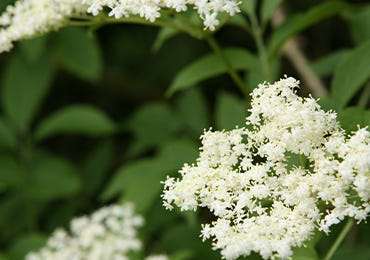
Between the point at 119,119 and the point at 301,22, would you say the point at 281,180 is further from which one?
the point at 119,119

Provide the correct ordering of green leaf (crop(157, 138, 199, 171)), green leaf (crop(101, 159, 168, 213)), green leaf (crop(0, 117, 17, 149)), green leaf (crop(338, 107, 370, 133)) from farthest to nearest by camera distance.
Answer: green leaf (crop(0, 117, 17, 149)) → green leaf (crop(157, 138, 199, 171)) → green leaf (crop(101, 159, 168, 213)) → green leaf (crop(338, 107, 370, 133))

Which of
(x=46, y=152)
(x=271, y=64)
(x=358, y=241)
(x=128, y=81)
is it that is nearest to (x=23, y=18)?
(x=271, y=64)

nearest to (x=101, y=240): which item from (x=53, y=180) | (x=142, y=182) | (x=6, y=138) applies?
(x=142, y=182)

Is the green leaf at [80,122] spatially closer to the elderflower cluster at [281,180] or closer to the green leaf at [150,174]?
the green leaf at [150,174]

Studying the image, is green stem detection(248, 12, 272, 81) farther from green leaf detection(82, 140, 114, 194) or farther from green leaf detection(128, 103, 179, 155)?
green leaf detection(82, 140, 114, 194)

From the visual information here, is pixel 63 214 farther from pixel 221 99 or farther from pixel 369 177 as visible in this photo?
pixel 369 177

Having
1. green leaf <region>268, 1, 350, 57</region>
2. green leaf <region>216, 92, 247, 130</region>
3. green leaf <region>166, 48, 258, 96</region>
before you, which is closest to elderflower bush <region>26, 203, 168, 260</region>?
green leaf <region>216, 92, 247, 130</region>

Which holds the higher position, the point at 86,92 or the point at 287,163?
the point at 86,92

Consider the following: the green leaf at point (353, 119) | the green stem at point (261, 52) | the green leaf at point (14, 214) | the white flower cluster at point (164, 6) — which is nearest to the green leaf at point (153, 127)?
the green leaf at point (14, 214)
